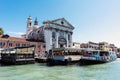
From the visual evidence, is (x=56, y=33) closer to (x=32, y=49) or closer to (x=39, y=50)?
(x=39, y=50)

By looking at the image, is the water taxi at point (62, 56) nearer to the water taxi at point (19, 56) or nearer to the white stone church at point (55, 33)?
the water taxi at point (19, 56)

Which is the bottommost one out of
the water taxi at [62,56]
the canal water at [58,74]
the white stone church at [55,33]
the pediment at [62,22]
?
the canal water at [58,74]

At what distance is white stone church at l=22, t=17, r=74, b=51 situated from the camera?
167ft

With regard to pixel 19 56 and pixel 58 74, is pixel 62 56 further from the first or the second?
pixel 58 74

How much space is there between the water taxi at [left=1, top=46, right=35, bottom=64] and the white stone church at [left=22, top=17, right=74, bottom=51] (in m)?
17.8

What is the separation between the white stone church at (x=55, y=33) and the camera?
5097 cm

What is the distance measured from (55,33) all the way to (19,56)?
81.9 feet

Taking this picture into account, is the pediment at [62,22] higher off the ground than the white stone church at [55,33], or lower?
higher

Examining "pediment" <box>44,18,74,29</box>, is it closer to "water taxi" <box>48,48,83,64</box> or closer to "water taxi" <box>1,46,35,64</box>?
"water taxi" <box>48,48,83,64</box>

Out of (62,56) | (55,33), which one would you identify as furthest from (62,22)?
(62,56)

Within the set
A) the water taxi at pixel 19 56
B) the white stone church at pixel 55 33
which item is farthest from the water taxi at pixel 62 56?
the white stone church at pixel 55 33

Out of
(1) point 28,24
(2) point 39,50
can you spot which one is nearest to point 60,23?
(2) point 39,50

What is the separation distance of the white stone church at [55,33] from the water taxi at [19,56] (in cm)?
1780

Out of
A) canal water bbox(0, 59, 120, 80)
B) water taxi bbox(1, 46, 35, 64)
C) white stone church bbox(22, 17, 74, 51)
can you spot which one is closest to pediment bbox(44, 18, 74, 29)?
white stone church bbox(22, 17, 74, 51)
